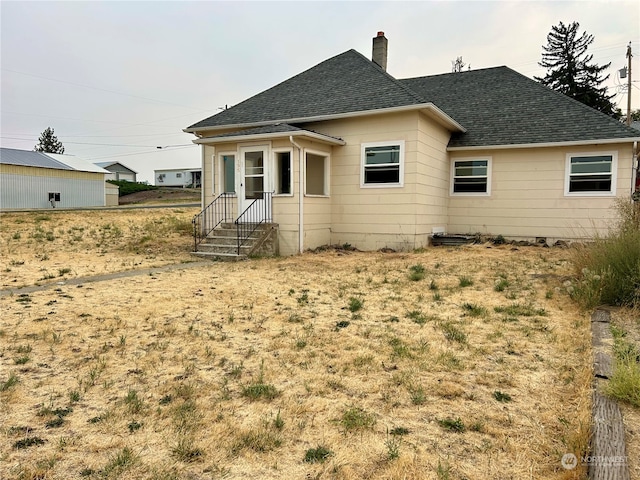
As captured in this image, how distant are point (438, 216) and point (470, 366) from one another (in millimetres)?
9910

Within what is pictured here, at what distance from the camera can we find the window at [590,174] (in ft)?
39.0

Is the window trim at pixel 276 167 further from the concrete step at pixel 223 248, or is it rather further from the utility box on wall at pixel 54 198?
the utility box on wall at pixel 54 198

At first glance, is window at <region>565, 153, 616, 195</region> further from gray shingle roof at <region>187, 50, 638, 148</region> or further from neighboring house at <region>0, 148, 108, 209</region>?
neighboring house at <region>0, 148, 108, 209</region>

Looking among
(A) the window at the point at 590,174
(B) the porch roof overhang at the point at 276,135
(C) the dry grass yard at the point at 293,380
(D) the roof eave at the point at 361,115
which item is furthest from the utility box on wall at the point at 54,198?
(A) the window at the point at 590,174

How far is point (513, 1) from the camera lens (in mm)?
12078

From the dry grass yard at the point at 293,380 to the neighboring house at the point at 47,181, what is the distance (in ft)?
97.8

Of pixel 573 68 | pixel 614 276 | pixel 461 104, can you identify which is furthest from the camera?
pixel 573 68

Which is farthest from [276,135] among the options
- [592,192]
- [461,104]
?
[592,192]

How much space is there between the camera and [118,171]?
207 ft

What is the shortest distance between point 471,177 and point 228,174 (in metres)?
7.80

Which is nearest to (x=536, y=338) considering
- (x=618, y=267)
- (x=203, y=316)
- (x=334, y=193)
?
(x=618, y=267)

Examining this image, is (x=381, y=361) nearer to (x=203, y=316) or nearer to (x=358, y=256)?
(x=203, y=316)

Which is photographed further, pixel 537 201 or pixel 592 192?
pixel 537 201

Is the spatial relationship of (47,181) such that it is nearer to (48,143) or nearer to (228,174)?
(228,174)
